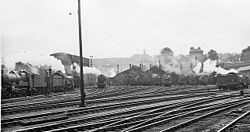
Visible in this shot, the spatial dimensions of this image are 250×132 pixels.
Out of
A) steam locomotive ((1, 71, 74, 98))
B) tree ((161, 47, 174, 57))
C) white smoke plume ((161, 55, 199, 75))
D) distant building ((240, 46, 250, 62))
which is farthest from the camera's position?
Answer: tree ((161, 47, 174, 57))

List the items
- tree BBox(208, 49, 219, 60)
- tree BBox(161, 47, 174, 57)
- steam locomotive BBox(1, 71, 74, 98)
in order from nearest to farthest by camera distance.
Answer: steam locomotive BBox(1, 71, 74, 98) → tree BBox(208, 49, 219, 60) → tree BBox(161, 47, 174, 57)

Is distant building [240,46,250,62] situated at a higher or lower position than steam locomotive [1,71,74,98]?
higher

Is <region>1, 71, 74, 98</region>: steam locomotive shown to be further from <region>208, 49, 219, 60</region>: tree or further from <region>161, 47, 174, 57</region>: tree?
<region>161, 47, 174, 57</region>: tree

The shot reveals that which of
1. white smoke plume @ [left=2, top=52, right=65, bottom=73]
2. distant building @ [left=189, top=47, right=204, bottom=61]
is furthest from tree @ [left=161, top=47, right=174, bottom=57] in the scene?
white smoke plume @ [left=2, top=52, right=65, bottom=73]

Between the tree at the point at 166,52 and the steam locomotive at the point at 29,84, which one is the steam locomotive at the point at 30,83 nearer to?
the steam locomotive at the point at 29,84

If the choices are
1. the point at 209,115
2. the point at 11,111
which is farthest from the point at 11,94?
the point at 209,115

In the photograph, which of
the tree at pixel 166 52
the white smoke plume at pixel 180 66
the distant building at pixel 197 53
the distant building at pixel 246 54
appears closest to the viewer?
the white smoke plume at pixel 180 66

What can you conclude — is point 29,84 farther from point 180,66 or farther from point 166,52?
point 166,52

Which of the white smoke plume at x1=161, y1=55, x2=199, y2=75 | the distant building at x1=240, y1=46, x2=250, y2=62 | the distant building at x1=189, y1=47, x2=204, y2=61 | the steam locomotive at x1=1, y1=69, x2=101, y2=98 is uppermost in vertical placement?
the distant building at x1=189, y1=47, x2=204, y2=61

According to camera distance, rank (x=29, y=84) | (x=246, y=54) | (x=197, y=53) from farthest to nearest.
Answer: (x=197, y=53) → (x=246, y=54) → (x=29, y=84)

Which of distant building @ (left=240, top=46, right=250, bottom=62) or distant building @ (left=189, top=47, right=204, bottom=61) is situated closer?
distant building @ (left=240, top=46, right=250, bottom=62)

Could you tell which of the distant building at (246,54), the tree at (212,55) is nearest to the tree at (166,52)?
the tree at (212,55)

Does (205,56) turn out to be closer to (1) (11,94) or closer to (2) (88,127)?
(1) (11,94)

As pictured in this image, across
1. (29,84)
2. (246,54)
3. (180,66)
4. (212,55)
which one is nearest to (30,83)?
(29,84)
